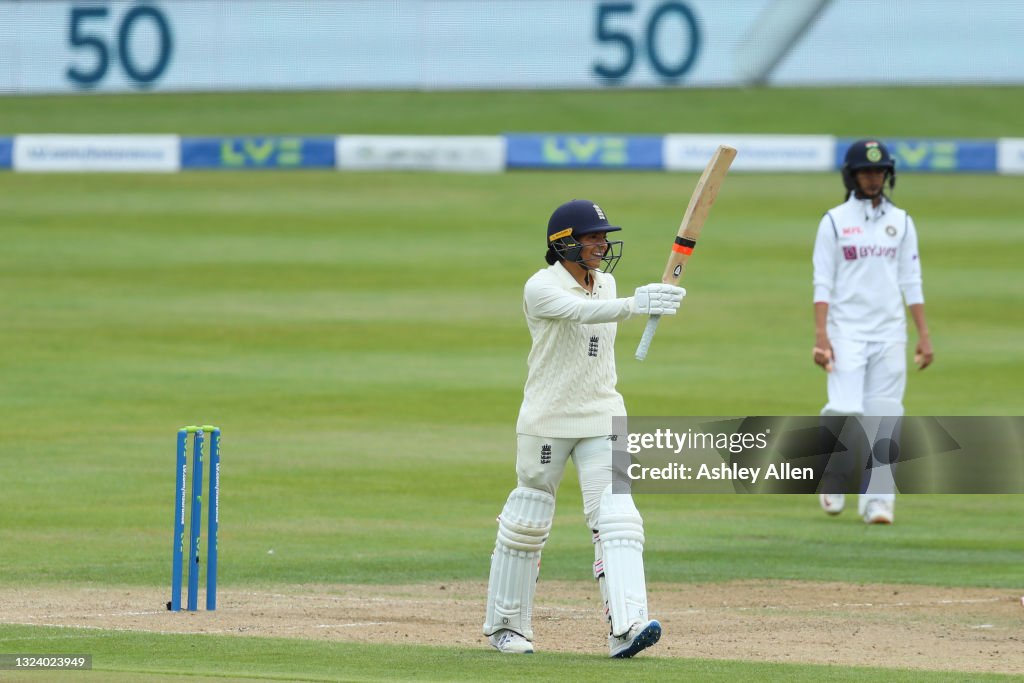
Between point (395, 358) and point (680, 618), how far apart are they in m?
8.82

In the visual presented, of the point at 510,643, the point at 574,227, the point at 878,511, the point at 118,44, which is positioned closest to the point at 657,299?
the point at 574,227

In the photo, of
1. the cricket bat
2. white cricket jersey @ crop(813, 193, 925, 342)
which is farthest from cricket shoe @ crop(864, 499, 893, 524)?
the cricket bat

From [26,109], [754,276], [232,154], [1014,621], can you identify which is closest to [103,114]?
[26,109]

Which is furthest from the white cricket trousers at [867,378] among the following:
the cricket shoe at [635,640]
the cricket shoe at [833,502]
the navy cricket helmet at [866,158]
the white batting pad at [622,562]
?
the cricket shoe at [635,640]

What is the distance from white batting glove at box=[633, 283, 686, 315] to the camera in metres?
6.77

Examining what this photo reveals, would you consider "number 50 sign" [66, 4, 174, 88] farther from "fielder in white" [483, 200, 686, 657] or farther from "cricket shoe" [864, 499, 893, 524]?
"fielder in white" [483, 200, 686, 657]

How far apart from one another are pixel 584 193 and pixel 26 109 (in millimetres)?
12475

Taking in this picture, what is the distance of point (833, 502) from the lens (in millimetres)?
11648

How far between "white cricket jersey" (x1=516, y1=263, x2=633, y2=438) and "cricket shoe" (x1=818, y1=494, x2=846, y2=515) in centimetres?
476

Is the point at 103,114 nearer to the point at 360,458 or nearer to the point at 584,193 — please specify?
the point at 584,193

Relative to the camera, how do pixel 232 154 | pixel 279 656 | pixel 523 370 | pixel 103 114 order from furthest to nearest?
pixel 103 114
pixel 232 154
pixel 523 370
pixel 279 656

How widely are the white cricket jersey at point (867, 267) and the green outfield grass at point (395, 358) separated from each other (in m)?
1.39

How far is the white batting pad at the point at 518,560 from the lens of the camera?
7.21m

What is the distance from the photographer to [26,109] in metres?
31.6
